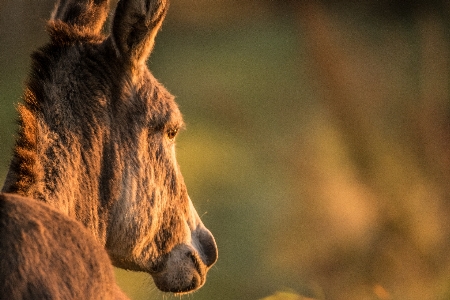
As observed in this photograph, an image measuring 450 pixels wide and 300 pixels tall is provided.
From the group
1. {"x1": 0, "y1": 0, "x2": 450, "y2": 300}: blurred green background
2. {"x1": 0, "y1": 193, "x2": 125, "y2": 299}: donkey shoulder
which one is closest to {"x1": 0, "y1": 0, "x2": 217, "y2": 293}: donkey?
{"x1": 0, "y1": 193, "x2": 125, "y2": 299}: donkey shoulder

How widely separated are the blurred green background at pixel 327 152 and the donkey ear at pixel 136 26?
2094mm

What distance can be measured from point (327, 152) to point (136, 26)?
121 inches

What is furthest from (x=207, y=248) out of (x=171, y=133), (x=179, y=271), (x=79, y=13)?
(x=79, y=13)

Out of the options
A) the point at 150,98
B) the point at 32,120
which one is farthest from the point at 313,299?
the point at 32,120

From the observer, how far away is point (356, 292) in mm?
5277

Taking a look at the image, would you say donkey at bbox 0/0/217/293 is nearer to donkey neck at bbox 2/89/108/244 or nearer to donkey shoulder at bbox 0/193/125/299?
donkey neck at bbox 2/89/108/244

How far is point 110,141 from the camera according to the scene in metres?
2.50

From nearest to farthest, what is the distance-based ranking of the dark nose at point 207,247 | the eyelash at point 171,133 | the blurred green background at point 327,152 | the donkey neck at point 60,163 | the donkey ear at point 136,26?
1. the donkey neck at point 60,163
2. the donkey ear at point 136,26
3. the eyelash at point 171,133
4. the dark nose at point 207,247
5. the blurred green background at point 327,152

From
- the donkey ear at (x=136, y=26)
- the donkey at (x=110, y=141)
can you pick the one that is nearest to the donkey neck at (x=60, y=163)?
the donkey at (x=110, y=141)

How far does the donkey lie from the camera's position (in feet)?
7.68

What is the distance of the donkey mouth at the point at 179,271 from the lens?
286 centimetres

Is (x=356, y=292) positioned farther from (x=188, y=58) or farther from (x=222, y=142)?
(x=188, y=58)

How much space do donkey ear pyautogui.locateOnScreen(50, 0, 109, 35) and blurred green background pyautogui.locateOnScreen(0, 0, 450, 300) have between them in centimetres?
172

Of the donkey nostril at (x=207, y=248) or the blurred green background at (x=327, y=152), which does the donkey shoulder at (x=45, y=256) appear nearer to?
the donkey nostril at (x=207, y=248)
